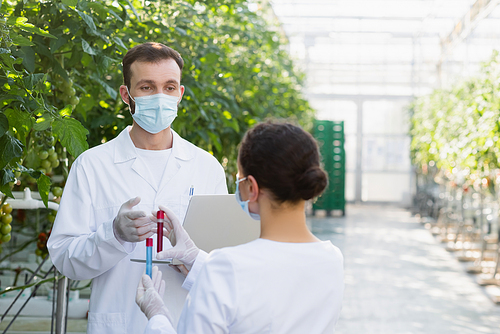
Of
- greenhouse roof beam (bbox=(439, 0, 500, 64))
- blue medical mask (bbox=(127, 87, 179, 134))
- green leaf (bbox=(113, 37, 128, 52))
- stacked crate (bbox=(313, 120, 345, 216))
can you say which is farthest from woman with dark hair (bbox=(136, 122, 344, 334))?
stacked crate (bbox=(313, 120, 345, 216))

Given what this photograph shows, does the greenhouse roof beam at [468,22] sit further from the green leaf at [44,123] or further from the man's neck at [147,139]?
the green leaf at [44,123]

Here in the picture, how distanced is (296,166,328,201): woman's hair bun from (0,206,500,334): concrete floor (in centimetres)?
202

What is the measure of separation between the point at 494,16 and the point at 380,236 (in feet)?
11.4

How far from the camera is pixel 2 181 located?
1.46 m

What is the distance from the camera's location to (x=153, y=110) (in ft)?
5.11

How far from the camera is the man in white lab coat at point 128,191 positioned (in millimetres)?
1427

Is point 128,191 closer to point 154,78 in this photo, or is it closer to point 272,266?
point 154,78

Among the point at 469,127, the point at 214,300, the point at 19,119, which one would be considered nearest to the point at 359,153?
the point at 469,127

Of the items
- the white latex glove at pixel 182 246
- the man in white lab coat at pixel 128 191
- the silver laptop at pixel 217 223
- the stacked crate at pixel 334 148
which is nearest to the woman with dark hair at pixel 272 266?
the white latex glove at pixel 182 246

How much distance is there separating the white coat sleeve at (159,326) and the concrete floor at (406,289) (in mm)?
3073

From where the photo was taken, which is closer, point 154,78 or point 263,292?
point 263,292

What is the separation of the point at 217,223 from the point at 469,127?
422cm

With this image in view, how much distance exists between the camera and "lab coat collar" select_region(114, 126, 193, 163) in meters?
1.56

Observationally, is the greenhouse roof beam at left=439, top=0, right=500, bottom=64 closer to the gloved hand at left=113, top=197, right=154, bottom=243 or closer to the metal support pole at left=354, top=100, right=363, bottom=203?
the metal support pole at left=354, top=100, right=363, bottom=203
